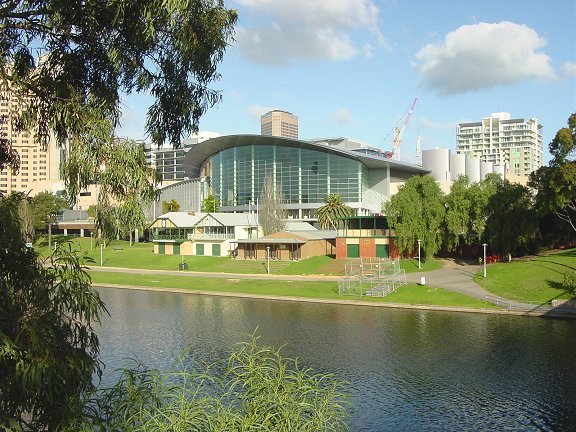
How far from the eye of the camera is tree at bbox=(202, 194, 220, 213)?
431 ft

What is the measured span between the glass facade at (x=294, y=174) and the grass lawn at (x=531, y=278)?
6110 cm

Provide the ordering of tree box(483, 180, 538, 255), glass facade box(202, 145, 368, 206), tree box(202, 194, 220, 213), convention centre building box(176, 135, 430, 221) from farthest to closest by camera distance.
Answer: tree box(202, 194, 220, 213) < glass facade box(202, 145, 368, 206) < convention centre building box(176, 135, 430, 221) < tree box(483, 180, 538, 255)

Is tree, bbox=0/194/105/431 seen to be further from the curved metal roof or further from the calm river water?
the curved metal roof

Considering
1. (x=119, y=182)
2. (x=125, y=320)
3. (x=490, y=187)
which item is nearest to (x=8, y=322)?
(x=119, y=182)

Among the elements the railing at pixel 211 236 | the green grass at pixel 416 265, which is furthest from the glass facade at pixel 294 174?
the green grass at pixel 416 265

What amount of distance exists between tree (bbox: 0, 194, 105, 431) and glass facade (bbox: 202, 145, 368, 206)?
11084 cm

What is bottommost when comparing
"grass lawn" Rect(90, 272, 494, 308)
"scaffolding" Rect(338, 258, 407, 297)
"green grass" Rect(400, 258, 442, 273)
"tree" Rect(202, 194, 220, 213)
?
"grass lawn" Rect(90, 272, 494, 308)

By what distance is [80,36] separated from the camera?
35.4 feet

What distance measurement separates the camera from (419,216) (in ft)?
226

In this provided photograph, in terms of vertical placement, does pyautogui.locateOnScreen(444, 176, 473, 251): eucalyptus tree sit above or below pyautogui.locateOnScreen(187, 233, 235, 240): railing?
above

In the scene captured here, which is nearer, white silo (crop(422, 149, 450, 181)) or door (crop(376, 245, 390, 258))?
door (crop(376, 245, 390, 258))

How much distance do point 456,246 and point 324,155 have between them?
5503 cm

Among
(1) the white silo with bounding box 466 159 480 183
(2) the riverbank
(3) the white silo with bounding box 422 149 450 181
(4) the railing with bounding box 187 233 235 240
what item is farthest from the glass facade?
(2) the riverbank

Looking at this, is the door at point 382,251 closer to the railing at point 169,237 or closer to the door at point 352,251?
the door at point 352,251
